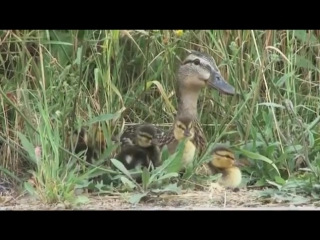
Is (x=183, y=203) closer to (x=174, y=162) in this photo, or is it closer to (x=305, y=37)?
(x=174, y=162)

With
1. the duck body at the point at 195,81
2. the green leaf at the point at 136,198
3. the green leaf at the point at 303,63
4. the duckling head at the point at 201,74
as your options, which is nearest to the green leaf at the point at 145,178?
the green leaf at the point at 136,198

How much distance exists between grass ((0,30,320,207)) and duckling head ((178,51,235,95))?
0.02m

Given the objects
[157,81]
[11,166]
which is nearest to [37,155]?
[11,166]

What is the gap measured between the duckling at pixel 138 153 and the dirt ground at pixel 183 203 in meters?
0.09

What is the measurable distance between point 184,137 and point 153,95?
14cm

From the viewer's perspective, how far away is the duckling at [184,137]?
11.6ft

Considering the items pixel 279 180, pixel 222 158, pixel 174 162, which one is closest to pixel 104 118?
pixel 174 162

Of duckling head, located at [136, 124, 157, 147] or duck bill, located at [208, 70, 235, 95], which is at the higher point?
duck bill, located at [208, 70, 235, 95]

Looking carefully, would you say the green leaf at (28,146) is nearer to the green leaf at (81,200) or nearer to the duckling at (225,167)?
the green leaf at (81,200)

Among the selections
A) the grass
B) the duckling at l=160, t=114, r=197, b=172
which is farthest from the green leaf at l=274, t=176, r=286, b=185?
the duckling at l=160, t=114, r=197, b=172

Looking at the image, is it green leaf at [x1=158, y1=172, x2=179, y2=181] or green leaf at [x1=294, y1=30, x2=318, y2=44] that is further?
green leaf at [x1=294, y1=30, x2=318, y2=44]

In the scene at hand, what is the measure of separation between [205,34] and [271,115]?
282 mm

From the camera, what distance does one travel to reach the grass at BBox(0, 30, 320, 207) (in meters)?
3.56

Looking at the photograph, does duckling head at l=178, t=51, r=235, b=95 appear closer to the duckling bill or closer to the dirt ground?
the duckling bill
